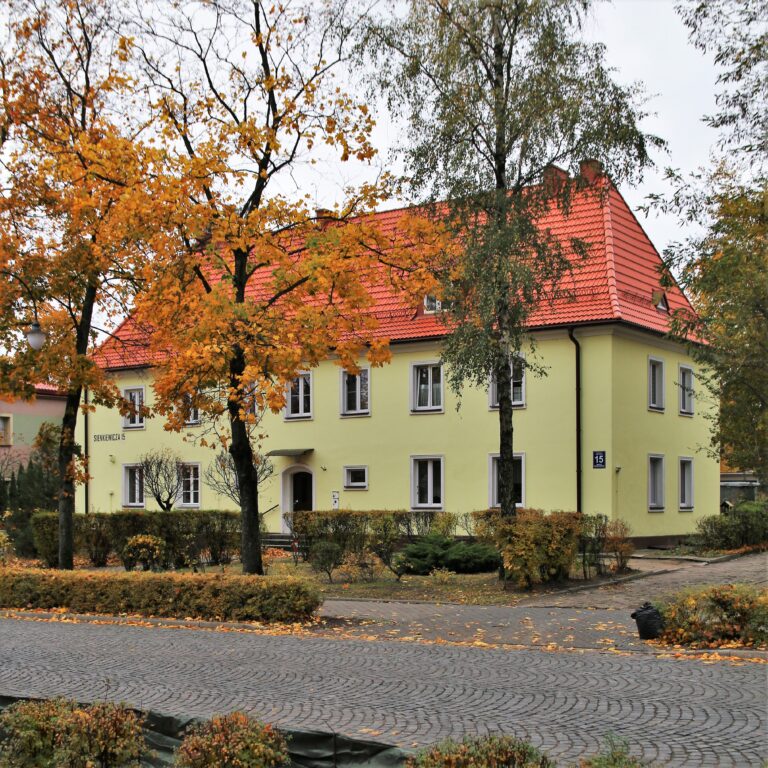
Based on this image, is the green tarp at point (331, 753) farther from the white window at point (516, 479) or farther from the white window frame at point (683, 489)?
the white window frame at point (683, 489)

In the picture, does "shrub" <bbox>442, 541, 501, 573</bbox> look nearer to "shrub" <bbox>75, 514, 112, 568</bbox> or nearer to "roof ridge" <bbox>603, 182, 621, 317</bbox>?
"roof ridge" <bbox>603, 182, 621, 317</bbox>

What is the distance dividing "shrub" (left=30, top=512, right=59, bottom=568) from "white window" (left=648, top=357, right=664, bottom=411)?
1687cm

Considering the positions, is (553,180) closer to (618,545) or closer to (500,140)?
(500,140)

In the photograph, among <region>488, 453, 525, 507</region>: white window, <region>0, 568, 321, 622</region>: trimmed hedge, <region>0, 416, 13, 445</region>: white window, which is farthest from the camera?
<region>0, 416, 13, 445</region>: white window

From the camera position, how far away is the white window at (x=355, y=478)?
32884 mm

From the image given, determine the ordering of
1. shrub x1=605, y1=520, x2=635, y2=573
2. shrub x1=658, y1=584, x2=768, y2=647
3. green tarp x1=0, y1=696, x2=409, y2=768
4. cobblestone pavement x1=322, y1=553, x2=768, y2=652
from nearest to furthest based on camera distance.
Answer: green tarp x1=0, y1=696, x2=409, y2=768 < shrub x1=658, y1=584, x2=768, y2=647 < cobblestone pavement x1=322, y1=553, x2=768, y2=652 < shrub x1=605, y1=520, x2=635, y2=573

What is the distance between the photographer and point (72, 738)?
678cm

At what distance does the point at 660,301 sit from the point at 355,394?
382 inches

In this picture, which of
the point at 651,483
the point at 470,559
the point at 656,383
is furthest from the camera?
the point at 656,383

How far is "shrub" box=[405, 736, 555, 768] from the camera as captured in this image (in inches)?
227

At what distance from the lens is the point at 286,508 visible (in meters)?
34.6

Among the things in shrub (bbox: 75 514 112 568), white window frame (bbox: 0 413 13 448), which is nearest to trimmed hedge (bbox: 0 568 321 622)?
shrub (bbox: 75 514 112 568)

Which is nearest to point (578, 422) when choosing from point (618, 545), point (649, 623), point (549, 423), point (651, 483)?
point (549, 423)

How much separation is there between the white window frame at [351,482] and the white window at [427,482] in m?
1.69
